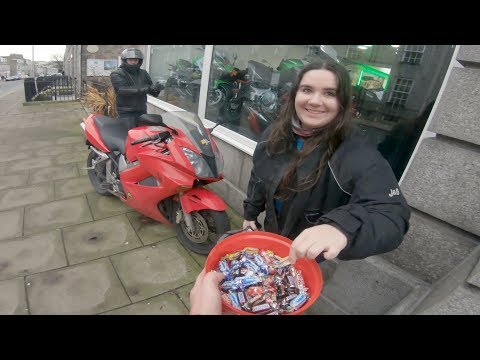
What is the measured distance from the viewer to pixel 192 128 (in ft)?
9.09

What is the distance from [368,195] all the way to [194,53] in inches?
188

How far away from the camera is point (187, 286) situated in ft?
8.64

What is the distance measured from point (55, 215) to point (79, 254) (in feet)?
2.94

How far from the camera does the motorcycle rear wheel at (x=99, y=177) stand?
12.4 feet

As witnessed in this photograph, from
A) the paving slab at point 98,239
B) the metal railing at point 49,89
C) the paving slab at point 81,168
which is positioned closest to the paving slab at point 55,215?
the paving slab at point 98,239

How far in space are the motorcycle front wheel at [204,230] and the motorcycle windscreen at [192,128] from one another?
589mm

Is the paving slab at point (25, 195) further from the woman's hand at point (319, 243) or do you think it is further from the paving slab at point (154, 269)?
the woman's hand at point (319, 243)

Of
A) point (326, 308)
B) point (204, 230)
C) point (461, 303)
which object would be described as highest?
point (461, 303)

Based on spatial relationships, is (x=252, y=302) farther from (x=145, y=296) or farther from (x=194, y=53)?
(x=194, y=53)

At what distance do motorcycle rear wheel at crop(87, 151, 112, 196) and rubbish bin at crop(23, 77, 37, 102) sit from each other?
11.5 metres

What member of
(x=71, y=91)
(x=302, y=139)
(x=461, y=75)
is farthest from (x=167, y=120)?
(x=71, y=91)

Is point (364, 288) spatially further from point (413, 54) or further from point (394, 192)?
point (413, 54)

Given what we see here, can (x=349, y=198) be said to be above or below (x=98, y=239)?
above

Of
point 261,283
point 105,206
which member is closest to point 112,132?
point 105,206
